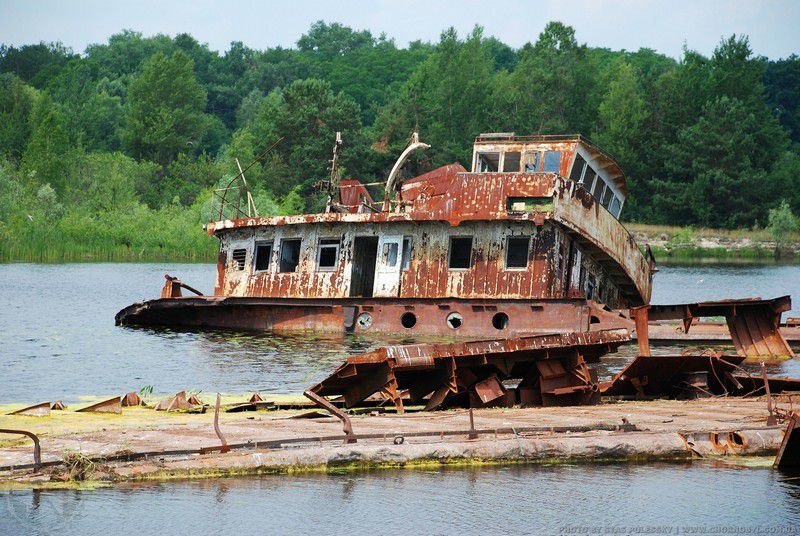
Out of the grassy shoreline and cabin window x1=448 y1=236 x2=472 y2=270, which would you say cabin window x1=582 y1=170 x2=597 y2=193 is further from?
the grassy shoreline

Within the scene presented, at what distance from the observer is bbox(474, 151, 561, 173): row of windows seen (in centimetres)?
2762

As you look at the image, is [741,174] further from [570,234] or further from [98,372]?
[98,372]

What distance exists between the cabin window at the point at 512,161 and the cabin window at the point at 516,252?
7.30ft

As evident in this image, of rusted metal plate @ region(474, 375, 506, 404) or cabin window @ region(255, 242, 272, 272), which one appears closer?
rusted metal plate @ region(474, 375, 506, 404)

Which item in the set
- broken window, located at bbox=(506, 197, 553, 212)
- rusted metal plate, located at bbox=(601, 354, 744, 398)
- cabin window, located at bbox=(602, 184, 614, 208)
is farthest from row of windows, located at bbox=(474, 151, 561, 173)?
rusted metal plate, located at bbox=(601, 354, 744, 398)

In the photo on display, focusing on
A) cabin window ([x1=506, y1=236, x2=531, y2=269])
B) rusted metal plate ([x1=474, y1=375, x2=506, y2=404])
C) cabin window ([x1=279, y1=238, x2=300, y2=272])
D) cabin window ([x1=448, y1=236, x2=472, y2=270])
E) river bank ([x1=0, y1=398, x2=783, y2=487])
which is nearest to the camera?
river bank ([x1=0, y1=398, x2=783, y2=487])

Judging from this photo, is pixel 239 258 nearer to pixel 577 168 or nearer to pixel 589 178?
pixel 577 168

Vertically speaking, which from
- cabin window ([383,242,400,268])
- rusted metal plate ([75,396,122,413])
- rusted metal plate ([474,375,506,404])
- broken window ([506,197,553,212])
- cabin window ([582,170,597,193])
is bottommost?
rusted metal plate ([75,396,122,413])

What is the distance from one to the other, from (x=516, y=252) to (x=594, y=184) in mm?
3675

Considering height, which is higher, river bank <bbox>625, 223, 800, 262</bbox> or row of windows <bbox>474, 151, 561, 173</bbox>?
river bank <bbox>625, 223, 800, 262</bbox>

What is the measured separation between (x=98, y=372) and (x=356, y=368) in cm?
935

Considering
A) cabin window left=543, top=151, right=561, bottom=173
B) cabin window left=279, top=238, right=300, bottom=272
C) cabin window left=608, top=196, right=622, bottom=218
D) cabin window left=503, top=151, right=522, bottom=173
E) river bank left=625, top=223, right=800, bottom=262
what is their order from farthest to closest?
river bank left=625, top=223, right=800, bottom=262 < cabin window left=608, top=196, right=622, bottom=218 < cabin window left=279, top=238, right=300, bottom=272 < cabin window left=503, top=151, right=522, bottom=173 < cabin window left=543, top=151, right=561, bottom=173

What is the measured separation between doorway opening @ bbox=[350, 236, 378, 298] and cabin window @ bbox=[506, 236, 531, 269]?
139 inches

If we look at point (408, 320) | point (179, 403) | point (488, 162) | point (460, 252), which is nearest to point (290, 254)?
point (408, 320)
